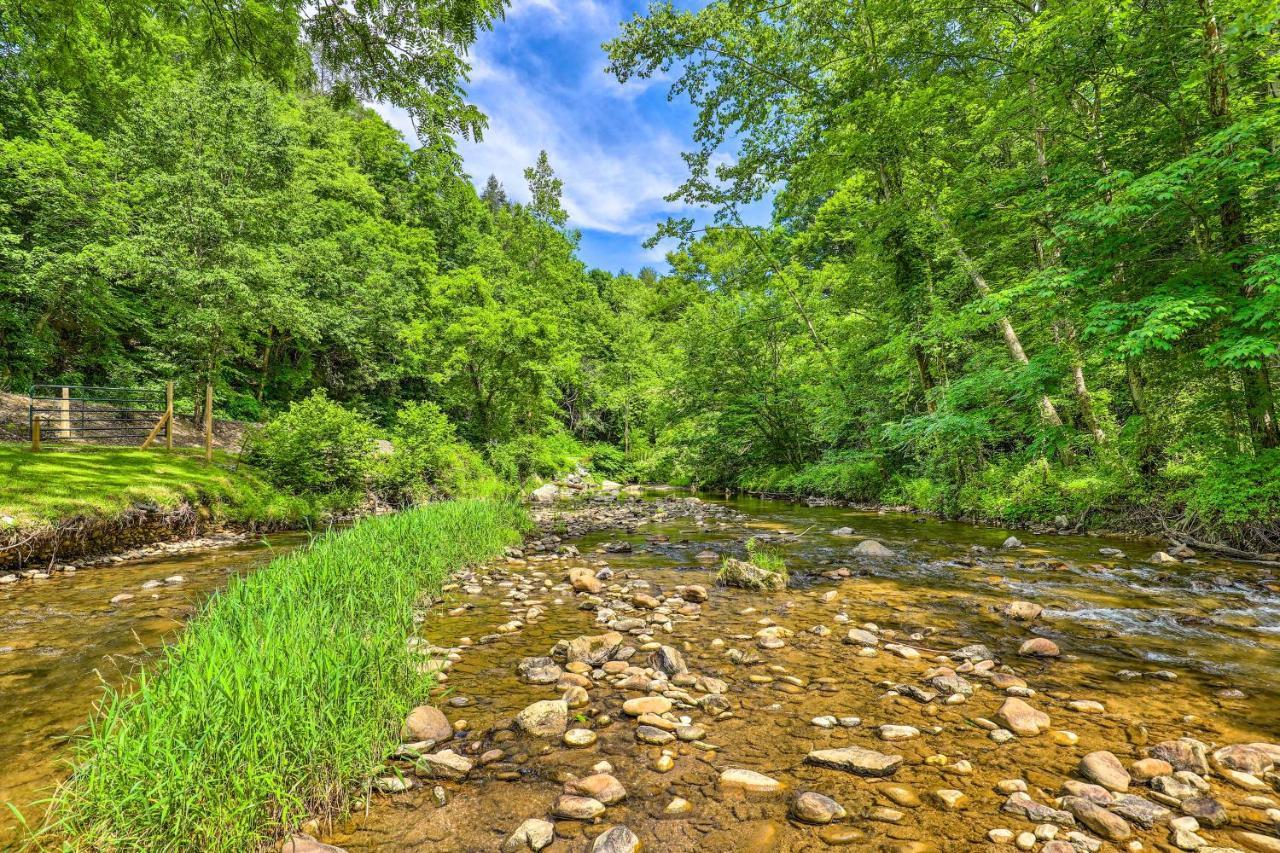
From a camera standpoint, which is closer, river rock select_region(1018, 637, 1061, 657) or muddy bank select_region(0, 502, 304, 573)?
river rock select_region(1018, 637, 1061, 657)

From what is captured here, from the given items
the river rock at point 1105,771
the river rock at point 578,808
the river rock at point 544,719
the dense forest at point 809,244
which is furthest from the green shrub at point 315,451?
the river rock at point 1105,771

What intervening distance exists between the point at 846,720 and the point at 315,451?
14537 millimetres

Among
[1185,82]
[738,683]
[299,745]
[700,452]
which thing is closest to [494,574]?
[738,683]

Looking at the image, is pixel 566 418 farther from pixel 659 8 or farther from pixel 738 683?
pixel 738 683

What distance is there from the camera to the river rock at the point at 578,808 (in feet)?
8.18

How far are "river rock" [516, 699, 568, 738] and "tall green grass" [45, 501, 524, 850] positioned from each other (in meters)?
0.77

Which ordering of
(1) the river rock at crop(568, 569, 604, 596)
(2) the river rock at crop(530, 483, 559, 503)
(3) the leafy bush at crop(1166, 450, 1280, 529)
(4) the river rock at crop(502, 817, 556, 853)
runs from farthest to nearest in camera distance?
(2) the river rock at crop(530, 483, 559, 503), (3) the leafy bush at crop(1166, 450, 1280, 529), (1) the river rock at crop(568, 569, 604, 596), (4) the river rock at crop(502, 817, 556, 853)

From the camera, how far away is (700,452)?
26.8 m

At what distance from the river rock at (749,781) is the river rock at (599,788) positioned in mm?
571

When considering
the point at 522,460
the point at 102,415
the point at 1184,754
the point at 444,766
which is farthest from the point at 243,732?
the point at 102,415

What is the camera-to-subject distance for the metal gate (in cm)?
1439

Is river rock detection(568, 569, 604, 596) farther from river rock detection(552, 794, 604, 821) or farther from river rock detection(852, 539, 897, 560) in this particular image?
river rock detection(852, 539, 897, 560)

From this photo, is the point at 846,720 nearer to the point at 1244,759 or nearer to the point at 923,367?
the point at 1244,759

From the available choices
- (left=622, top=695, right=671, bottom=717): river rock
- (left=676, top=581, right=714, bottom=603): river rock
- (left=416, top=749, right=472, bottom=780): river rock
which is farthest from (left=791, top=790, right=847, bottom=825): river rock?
(left=676, top=581, right=714, bottom=603): river rock
